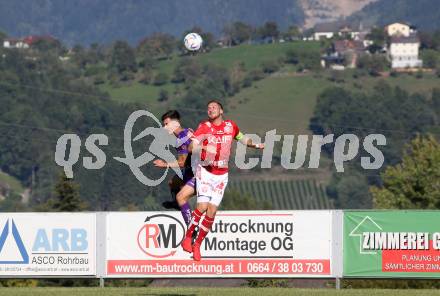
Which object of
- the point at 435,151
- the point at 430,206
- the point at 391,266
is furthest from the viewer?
the point at 435,151

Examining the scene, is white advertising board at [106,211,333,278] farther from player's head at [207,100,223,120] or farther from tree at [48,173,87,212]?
tree at [48,173,87,212]

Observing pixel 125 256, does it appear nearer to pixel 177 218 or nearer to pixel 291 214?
pixel 177 218

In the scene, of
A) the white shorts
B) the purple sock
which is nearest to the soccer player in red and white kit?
the white shorts

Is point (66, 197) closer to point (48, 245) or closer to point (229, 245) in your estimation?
point (48, 245)

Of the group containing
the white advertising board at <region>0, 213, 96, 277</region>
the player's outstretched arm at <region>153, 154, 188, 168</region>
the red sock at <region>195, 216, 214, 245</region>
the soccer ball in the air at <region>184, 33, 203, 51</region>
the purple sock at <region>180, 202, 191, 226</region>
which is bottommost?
the white advertising board at <region>0, 213, 96, 277</region>

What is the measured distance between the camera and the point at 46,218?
30125 millimetres

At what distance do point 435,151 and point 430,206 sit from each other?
10852mm

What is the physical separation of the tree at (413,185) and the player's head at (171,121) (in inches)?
1790

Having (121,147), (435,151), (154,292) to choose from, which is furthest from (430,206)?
(121,147)

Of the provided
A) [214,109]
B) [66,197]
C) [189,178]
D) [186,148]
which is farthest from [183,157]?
[66,197]

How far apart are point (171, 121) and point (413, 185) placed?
50138 mm

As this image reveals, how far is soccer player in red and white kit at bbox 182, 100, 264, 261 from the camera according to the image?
20.9 meters

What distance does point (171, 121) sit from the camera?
2166 cm

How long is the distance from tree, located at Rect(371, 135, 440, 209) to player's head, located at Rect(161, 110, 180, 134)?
45467 millimetres
